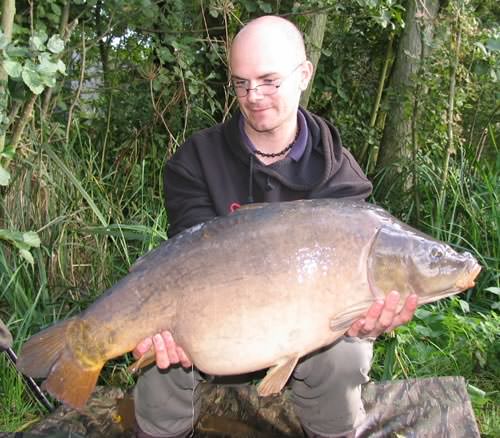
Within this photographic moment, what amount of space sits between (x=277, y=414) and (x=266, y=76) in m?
1.06

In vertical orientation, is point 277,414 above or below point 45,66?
below

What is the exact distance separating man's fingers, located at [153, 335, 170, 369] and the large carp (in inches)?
1.3

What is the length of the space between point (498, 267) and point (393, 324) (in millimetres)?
1673

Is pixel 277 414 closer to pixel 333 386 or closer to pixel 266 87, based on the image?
pixel 333 386

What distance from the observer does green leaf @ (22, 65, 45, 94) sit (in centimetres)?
191

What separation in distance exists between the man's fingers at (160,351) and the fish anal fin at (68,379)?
15cm

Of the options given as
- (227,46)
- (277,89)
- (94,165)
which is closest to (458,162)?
(227,46)

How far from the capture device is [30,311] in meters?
2.53

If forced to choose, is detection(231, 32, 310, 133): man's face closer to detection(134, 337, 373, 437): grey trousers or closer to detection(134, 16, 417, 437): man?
detection(134, 16, 417, 437): man

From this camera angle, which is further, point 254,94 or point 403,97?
point 403,97

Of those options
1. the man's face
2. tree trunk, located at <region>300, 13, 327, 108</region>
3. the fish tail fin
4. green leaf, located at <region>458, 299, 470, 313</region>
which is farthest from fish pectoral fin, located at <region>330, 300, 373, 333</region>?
tree trunk, located at <region>300, 13, 327, 108</region>

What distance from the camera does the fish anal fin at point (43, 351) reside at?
1597 millimetres

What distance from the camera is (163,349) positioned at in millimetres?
1648

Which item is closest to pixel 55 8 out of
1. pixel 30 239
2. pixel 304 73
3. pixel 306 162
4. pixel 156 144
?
pixel 156 144
